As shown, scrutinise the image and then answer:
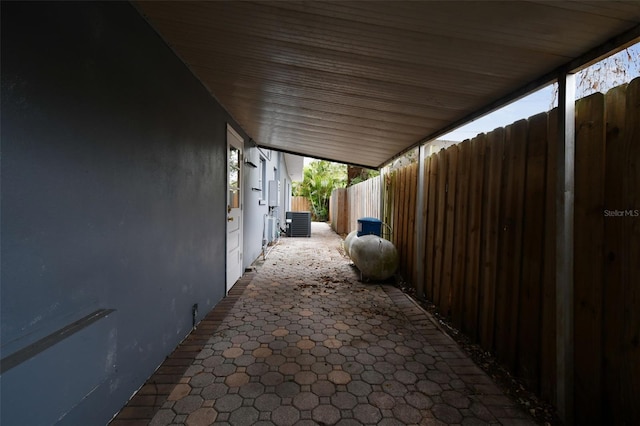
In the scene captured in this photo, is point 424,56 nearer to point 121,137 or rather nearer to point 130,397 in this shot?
point 121,137

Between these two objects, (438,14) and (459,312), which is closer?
(438,14)

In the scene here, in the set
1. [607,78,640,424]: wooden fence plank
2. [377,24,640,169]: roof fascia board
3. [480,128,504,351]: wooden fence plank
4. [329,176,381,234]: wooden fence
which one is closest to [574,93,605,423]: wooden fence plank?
[607,78,640,424]: wooden fence plank

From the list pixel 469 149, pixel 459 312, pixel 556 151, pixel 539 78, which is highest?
pixel 539 78

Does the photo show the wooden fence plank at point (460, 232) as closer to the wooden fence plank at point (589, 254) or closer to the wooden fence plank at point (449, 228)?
the wooden fence plank at point (449, 228)

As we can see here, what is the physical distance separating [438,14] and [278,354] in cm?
286

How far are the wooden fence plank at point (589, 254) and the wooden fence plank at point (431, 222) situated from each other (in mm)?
2020

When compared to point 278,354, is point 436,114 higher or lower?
higher

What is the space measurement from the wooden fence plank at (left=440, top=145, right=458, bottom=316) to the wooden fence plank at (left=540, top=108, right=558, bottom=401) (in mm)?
1322

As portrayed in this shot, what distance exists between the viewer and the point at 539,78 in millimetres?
2127

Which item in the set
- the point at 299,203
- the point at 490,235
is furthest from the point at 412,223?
the point at 299,203

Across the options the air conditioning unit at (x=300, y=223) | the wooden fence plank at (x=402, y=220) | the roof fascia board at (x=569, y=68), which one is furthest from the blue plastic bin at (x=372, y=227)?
the air conditioning unit at (x=300, y=223)

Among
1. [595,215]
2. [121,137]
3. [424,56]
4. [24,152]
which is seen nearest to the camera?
[24,152]

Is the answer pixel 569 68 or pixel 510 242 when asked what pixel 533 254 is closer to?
pixel 510 242

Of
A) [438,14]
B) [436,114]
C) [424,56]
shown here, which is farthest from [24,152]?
[436,114]
